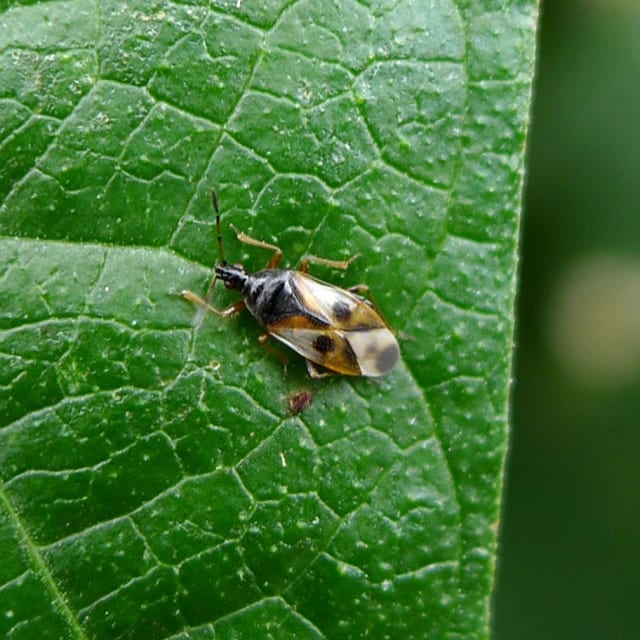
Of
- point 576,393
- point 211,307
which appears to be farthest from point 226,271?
point 576,393

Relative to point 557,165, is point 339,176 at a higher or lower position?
higher

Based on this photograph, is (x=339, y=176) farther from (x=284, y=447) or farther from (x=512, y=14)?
(x=284, y=447)

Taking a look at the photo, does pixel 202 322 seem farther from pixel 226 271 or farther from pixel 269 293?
pixel 269 293

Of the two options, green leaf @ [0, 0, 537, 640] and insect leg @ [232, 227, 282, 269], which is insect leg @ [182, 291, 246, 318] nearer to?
green leaf @ [0, 0, 537, 640]

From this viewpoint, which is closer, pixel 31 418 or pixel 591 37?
pixel 31 418

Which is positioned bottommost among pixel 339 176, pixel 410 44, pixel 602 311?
pixel 602 311

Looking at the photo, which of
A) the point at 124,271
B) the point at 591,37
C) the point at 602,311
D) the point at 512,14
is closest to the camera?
the point at 512,14

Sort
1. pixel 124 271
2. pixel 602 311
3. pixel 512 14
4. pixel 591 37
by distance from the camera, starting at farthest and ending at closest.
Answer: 1. pixel 602 311
2. pixel 591 37
3. pixel 124 271
4. pixel 512 14

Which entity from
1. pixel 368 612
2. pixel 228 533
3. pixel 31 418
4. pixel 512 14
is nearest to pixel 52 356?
pixel 31 418
